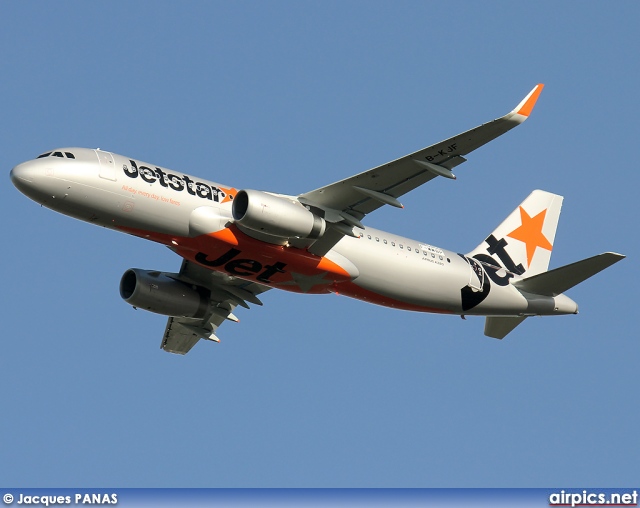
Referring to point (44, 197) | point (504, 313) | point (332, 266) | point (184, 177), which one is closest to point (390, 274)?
point (332, 266)

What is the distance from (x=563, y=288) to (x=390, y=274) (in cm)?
860

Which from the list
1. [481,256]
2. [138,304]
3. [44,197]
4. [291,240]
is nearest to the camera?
[44,197]

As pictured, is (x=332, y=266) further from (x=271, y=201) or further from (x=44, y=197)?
(x=44, y=197)

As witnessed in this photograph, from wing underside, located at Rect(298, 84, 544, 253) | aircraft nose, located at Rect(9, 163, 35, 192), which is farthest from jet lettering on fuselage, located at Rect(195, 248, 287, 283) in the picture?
aircraft nose, located at Rect(9, 163, 35, 192)

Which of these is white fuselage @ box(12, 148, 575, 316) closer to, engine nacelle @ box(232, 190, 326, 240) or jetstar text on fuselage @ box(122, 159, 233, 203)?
jetstar text on fuselage @ box(122, 159, 233, 203)

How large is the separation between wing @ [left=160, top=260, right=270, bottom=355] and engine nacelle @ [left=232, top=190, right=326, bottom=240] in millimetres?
8305

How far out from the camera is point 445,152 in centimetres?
3950

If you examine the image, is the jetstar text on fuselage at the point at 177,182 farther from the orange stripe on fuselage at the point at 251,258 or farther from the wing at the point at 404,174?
the wing at the point at 404,174

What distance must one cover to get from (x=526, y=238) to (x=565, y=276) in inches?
241

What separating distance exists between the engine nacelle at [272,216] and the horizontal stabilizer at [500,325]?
41.7 feet

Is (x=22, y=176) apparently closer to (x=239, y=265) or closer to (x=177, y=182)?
(x=177, y=182)

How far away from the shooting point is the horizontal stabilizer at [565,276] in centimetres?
4362

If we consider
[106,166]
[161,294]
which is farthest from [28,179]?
[161,294]

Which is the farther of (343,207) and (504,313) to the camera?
(504,313)
